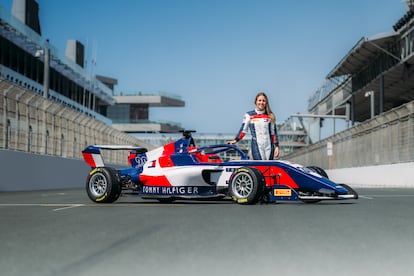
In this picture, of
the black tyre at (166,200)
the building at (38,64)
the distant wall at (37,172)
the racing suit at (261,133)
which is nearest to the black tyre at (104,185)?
the black tyre at (166,200)


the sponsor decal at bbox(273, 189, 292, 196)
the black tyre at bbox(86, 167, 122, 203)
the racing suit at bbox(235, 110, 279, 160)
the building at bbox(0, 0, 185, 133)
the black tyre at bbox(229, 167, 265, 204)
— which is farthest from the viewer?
the building at bbox(0, 0, 185, 133)

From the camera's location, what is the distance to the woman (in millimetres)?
10172

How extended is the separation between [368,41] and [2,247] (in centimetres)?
4216

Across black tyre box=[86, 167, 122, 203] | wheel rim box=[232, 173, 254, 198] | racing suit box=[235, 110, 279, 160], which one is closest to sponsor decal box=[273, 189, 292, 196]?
wheel rim box=[232, 173, 254, 198]

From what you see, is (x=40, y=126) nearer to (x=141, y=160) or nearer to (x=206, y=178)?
(x=141, y=160)

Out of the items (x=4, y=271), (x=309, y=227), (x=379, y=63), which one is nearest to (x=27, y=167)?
(x=309, y=227)

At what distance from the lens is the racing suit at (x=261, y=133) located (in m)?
10.2

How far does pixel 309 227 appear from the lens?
18.9 feet

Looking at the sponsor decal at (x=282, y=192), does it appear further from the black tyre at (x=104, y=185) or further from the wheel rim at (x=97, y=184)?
the wheel rim at (x=97, y=184)

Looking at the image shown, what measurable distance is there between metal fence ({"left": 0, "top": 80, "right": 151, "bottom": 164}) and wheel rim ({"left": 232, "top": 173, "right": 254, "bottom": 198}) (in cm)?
1096

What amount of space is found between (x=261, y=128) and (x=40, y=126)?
42.8 ft

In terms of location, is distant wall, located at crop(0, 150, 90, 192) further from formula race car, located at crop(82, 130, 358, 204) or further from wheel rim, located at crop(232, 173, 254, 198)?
wheel rim, located at crop(232, 173, 254, 198)

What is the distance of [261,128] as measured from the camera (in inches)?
400

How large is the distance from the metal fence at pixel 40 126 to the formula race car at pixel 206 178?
8621mm
